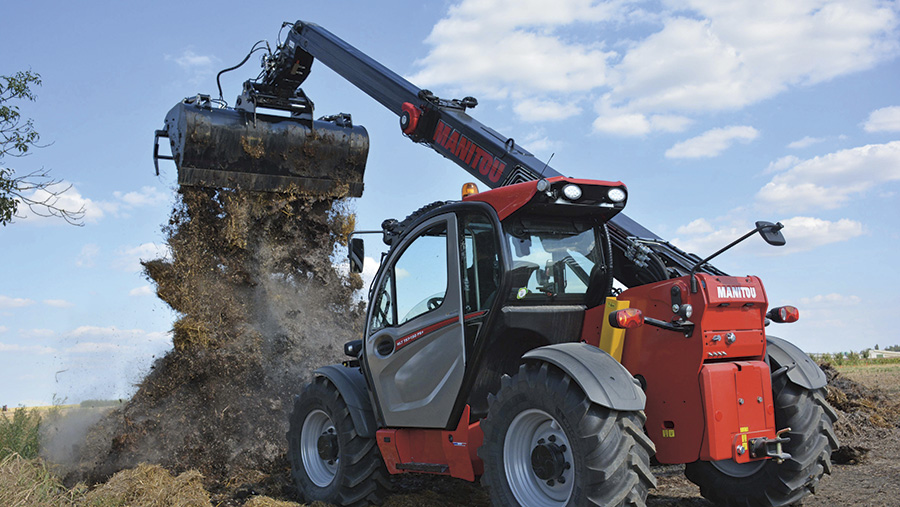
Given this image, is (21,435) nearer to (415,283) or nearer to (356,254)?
(356,254)

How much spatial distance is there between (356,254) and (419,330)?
1.08m

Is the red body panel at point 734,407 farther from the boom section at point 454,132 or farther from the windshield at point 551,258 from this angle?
the windshield at point 551,258

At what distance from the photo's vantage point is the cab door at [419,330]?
5.46 metres

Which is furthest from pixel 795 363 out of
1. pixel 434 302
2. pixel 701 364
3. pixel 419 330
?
pixel 419 330

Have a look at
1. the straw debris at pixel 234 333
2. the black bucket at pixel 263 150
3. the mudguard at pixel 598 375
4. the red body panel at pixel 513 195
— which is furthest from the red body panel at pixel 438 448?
the black bucket at pixel 263 150

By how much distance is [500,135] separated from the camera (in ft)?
24.8

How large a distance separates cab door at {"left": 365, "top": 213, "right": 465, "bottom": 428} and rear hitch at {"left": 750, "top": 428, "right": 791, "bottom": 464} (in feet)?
6.42

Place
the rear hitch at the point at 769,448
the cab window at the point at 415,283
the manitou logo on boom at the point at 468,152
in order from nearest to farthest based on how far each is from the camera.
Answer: the rear hitch at the point at 769,448, the cab window at the point at 415,283, the manitou logo on boom at the point at 468,152

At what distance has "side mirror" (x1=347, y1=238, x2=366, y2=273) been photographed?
6500 mm

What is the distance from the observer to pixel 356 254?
21.4ft

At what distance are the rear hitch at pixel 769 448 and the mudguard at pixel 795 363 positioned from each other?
450mm

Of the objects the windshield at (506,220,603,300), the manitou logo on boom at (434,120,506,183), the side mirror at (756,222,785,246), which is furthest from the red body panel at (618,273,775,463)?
the manitou logo on boom at (434,120,506,183)

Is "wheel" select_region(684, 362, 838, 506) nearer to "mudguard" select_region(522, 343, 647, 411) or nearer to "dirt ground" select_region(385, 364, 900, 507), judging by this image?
"dirt ground" select_region(385, 364, 900, 507)

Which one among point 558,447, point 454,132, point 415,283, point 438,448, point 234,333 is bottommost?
point 438,448
